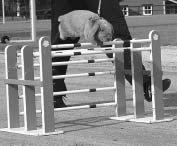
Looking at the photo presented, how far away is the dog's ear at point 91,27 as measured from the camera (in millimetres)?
9086

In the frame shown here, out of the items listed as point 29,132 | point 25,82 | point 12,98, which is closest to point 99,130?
point 29,132

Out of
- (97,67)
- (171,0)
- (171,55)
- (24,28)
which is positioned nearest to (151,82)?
(97,67)

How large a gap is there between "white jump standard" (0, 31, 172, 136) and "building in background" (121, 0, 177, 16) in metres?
70.6

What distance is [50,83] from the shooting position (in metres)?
8.69

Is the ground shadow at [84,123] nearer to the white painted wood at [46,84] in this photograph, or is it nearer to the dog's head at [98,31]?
the white painted wood at [46,84]

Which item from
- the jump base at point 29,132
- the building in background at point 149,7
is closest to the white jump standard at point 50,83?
the jump base at point 29,132

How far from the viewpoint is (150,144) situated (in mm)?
7855

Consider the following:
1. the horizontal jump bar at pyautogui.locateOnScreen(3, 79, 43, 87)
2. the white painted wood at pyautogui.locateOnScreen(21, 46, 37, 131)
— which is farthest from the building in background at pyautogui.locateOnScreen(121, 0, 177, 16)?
the white painted wood at pyautogui.locateOnScreen(21, 46, 37, 131)

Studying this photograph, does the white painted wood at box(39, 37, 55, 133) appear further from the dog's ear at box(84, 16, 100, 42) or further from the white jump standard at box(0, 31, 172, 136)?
the dog's ear at box(84, 16, 100, 42)

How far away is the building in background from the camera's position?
8056 centimetres

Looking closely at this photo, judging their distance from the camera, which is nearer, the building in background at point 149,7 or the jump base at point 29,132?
the jump base at point 29,132

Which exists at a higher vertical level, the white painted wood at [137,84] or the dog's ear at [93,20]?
the dog's ear at [93,20]

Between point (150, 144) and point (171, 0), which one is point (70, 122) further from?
point (171, 0)

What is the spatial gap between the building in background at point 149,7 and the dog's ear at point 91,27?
71.1 m
